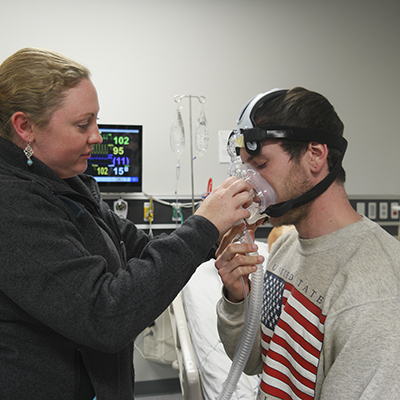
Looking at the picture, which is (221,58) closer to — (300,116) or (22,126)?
(300,116)

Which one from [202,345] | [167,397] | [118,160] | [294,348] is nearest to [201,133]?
[118,160]

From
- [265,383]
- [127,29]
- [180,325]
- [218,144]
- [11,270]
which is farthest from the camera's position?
[218,144]

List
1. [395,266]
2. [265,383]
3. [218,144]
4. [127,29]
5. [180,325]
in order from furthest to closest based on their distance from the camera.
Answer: [218,144] < [127,29] < [180,325] < [265,383] < [395,266]

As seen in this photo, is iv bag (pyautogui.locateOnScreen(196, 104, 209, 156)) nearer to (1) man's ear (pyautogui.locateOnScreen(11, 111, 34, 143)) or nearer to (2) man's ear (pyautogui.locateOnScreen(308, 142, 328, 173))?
(2) man's ear (pyautogui.locateOnScreen(308, 142, 328, 173))

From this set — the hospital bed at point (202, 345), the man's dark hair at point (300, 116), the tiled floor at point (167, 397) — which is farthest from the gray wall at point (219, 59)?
the man's dark hair at point (300, 116)

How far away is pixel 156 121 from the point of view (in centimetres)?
289

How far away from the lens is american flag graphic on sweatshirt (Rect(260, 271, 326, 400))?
3.14 ft

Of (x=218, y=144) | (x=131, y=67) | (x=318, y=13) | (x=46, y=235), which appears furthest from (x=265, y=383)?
(x=318, y=13)

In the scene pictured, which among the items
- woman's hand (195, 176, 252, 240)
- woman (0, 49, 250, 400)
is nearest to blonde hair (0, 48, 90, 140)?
woman (0, 49, 250, 400)

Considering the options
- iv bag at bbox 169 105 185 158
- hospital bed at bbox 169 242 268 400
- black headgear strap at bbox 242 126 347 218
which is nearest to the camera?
black headgear strap at bbox 242 126 347 218

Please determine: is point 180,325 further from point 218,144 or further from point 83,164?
point 218,144

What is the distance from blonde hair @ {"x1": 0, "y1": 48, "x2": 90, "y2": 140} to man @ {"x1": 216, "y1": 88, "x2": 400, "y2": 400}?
1.80ft

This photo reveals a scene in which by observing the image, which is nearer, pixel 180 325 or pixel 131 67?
pixel 180 325

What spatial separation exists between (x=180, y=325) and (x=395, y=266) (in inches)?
55.1
